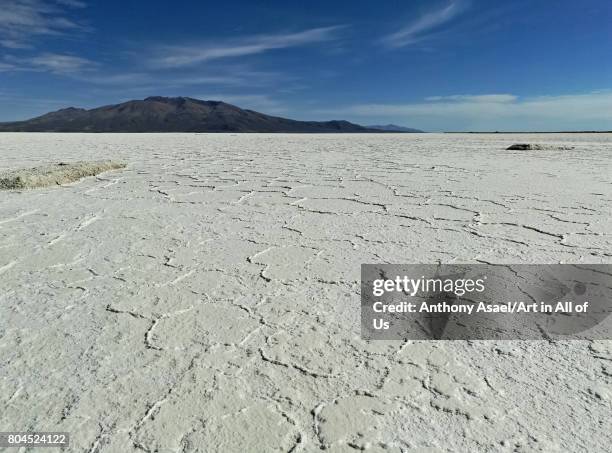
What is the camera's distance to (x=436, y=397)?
1059mm

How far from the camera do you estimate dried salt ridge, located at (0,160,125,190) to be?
371cm

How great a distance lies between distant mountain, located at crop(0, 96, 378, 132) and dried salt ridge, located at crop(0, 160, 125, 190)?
8529 centimetres

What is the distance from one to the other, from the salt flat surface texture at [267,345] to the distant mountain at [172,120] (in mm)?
87790

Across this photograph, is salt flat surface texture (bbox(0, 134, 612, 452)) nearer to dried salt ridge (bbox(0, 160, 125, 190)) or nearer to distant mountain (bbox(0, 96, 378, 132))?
dried salt ridge (bbox(0, 160, 125, 190))

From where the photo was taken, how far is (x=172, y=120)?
10206 cm

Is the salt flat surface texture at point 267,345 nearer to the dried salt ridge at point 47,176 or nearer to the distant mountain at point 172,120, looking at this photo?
the dried salt ridge at point 47,176

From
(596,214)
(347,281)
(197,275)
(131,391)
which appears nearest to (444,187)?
(596,214)

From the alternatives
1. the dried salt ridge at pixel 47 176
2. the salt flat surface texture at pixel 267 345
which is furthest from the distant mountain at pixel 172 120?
the salt flat surface texture at pixel 267 345

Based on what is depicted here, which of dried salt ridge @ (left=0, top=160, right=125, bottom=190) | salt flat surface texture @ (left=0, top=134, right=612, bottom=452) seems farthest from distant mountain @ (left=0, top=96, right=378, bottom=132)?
salt flat surface texture @ (left=0, top=134, right=612, bottom=452)

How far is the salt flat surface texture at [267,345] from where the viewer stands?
97 cm

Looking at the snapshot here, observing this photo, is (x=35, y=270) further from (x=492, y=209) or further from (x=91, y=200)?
(x=492, y=209)

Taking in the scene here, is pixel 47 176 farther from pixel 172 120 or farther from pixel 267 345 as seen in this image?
pixel 172 120

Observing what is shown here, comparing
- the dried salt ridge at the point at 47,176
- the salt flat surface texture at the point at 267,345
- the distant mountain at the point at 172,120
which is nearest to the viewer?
the salt flat surface texture at the point at 267,345

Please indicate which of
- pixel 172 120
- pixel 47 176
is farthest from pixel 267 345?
pixel 172 120
